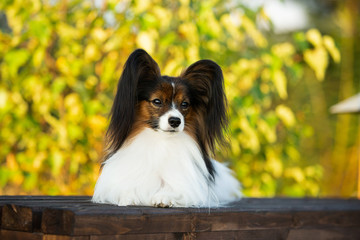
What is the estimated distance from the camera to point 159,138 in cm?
273

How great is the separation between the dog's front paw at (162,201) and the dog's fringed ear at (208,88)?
460mm

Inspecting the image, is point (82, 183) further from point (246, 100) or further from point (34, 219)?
point (34, 219)

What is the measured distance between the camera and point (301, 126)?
542cm

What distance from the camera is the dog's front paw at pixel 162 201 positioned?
2.56 meters

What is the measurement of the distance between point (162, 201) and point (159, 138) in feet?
1.14

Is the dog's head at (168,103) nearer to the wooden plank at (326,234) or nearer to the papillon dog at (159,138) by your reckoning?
the papillon dog at (159,138)

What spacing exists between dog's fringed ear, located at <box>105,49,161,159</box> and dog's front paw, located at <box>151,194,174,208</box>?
1.24 ft

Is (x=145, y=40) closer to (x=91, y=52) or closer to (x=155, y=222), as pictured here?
(x=91, y=52)

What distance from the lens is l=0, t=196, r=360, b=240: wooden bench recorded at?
209 centimetres

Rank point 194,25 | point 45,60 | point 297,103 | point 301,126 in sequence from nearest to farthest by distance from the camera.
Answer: point 194,25
point 45,60
point 301,126
point 297,103

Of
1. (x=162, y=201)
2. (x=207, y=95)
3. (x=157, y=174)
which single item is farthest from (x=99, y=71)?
(x=162, y=201)

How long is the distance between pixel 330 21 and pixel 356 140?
7.38 feet

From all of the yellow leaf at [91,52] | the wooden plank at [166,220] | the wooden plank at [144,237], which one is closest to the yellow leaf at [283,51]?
the yellow leaf at [91,52]

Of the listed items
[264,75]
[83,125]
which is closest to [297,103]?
[264,75]
